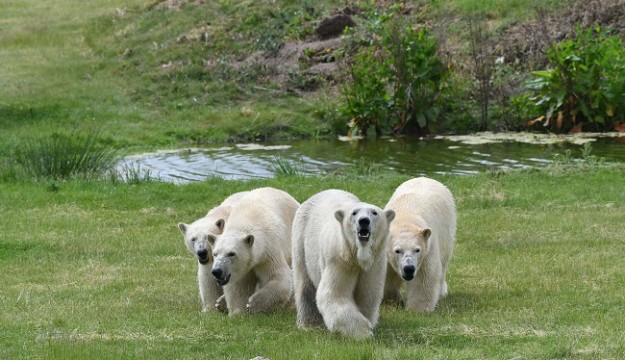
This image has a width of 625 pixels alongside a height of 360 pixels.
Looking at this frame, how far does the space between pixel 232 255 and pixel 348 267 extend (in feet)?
4.78

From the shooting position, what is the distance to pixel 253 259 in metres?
10.4

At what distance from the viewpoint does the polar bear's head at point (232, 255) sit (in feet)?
32.5

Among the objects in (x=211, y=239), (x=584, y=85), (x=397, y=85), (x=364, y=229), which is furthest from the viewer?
(x=397, y=85)

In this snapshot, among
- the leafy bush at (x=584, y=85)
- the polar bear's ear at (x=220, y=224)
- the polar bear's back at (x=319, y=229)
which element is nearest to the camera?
the polar bear's back at (x=319, y=229)

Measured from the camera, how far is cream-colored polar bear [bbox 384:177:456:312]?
1011cm

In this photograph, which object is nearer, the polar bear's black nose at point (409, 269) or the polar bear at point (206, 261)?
the polar bear's black nose at point (409, 269)

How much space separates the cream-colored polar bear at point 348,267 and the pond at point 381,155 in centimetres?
1093

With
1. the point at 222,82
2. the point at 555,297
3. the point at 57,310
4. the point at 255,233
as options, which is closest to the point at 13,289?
the point at 57,310

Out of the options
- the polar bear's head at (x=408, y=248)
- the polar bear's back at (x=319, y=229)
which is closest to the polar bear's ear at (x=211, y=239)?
the polar bear's back at (x=319, y=229)

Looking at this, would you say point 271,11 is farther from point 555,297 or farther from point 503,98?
point 555,297

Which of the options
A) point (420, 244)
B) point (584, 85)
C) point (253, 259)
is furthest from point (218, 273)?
point (584, 85)

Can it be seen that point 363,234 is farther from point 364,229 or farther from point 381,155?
point 381,155

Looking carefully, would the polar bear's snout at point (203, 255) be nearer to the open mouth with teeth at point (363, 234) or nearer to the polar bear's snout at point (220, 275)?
the polar bear's snout at point (220, 275)

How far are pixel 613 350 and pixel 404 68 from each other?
18085 millimetres
